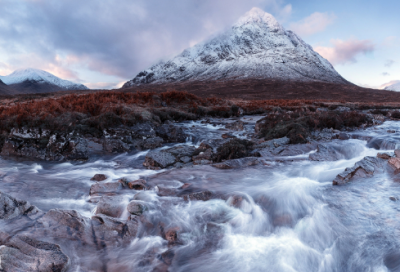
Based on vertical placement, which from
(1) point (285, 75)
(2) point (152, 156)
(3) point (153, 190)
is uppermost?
(1) point (285, 75)

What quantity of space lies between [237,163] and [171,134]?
14.9ft

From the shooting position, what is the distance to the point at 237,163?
7184mm

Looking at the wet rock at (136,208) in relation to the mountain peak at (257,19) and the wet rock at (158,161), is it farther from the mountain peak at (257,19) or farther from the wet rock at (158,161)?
the mountain peak at (257,19)

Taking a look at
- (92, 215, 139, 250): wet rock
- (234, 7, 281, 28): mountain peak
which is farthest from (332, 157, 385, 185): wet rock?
(234, 7, 281, 28): mountain peak

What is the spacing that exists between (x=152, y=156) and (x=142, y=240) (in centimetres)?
396

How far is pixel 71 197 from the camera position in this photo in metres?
5.60

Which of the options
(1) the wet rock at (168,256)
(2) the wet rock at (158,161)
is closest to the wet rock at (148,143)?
(2) the wet rock at (158,161)

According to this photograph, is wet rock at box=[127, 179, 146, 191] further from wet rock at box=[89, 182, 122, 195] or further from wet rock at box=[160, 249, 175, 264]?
wet rock at box=[160, 249, 175, 264]

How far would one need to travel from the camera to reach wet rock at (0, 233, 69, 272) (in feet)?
8.61

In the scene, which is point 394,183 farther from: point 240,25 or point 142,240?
point 240,25

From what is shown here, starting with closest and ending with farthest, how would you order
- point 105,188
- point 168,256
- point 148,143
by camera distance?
point 168,256, point 105,188, point 148,143

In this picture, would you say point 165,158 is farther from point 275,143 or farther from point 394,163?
point 394,163

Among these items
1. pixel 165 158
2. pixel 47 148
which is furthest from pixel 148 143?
pixel 47 148

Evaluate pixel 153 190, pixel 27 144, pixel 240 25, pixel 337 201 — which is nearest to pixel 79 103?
pixel 27 144
